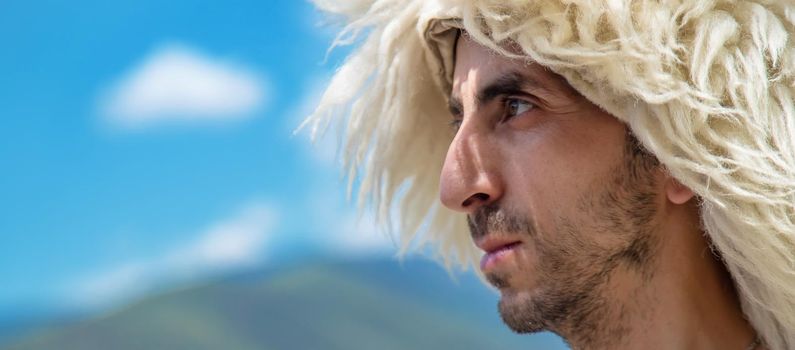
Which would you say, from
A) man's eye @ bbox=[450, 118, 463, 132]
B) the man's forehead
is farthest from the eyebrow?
man's eye @ bbox=[450, 118, 463, 132]

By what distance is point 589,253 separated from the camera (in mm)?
1629

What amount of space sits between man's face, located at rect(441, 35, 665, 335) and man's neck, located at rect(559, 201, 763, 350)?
20 mm

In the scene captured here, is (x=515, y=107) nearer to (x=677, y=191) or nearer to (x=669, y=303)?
(x=677, y=191)

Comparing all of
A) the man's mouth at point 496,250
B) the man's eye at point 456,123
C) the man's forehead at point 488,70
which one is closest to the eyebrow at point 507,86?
the man's forehead at point 488,70

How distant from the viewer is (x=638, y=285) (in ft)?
5.50

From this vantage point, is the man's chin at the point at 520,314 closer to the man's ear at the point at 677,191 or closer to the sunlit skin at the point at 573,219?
the sunlit skin at the point at 573,219

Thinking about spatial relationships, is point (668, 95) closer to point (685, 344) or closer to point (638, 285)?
point (638, 285)

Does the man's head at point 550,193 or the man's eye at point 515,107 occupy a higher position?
the man's eye at point 515,107

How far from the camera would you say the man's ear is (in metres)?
1.63

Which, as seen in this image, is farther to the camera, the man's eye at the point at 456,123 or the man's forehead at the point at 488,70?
the man's eye at the point at 456,123

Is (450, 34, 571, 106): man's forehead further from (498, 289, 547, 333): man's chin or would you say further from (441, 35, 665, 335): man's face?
(498, 289, 547, 333): man's chin

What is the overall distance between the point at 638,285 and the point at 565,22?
1.55ft

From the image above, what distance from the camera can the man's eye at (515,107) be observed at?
1650 millimetres

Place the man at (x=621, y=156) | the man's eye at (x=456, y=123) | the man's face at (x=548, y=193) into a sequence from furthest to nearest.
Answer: the man's eye at (x=456, y=123), the man's face at (x=548, y=193), the man at (x=621, y=156)
